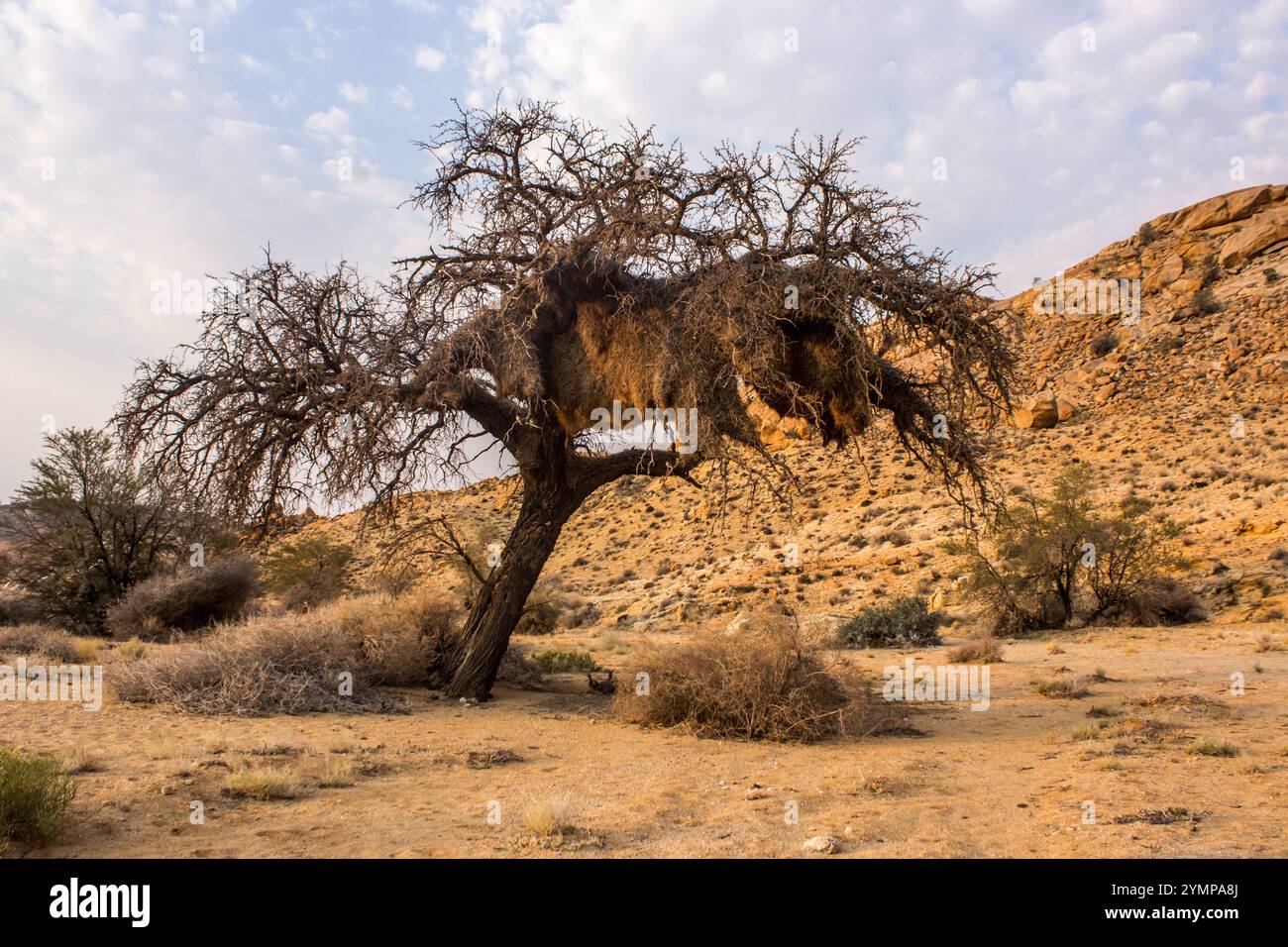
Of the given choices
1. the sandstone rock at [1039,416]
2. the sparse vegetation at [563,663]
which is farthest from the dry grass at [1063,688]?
the sandstone rock at [1039,416]

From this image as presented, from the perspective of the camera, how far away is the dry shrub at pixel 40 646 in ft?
40.7

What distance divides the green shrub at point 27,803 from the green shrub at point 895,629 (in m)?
16.3

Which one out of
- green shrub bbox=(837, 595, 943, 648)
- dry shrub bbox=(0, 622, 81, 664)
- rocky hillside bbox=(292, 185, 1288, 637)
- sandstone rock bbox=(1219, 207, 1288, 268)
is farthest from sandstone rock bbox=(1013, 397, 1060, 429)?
dry shrub bbox=(0, 622, 81, 664)

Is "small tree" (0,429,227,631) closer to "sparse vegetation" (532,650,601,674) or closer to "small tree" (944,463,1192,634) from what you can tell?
"sparse vegetation" (532,650,601,674)

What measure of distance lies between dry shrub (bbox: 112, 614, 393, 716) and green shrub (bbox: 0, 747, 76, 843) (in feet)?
14.8

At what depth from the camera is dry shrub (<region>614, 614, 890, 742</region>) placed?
28.9 ft

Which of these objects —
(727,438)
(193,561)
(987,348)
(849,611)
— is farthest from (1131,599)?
(193,561)

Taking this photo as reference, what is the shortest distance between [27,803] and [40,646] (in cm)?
989

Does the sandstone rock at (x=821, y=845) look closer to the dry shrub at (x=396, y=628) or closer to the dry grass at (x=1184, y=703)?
the dry grass at (x=1184, y=703)

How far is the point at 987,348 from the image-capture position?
979 cm

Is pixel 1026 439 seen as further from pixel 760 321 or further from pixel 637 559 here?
pixel 760 321

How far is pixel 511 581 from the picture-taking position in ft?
36.2

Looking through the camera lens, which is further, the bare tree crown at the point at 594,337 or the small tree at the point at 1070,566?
the small tree at the point at 1070,566

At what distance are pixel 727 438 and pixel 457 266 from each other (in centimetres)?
403
